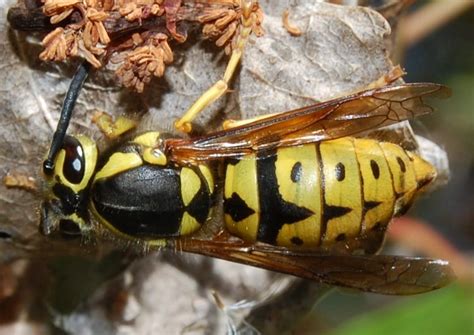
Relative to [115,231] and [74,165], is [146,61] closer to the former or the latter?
[74,165]

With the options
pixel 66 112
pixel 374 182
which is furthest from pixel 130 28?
pixel 374 182

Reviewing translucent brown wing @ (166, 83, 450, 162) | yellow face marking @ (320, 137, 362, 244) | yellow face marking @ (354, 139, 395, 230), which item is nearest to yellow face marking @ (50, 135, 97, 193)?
translucent brown wing @ (166, 83, 450, 162)

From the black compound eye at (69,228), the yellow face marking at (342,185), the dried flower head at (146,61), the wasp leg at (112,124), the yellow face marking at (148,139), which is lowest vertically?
the black compound eye at (69,228)

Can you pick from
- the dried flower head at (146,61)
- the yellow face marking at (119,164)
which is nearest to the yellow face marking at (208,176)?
the yellow face marking at (119,164)

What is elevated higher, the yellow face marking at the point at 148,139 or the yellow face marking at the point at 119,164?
the yellow face marking at the point at 148,139

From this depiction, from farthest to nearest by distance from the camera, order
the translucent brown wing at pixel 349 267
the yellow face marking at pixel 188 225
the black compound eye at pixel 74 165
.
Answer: the translucent brown wing at pixel 349 267, the yellow face marking at pixel 188 225, the black compound eye at pixel 74 165

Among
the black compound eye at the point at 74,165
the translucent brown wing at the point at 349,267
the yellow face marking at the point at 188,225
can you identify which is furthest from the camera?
the translucent brown wing at the point at 349,267

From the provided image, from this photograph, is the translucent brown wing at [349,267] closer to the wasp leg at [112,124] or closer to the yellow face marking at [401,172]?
the yellow face marking at [401,172]

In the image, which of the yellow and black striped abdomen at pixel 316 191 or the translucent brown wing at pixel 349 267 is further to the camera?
the translucent brown wing at pixel 349 267

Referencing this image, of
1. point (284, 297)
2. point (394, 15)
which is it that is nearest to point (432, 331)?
point (284, 297)
